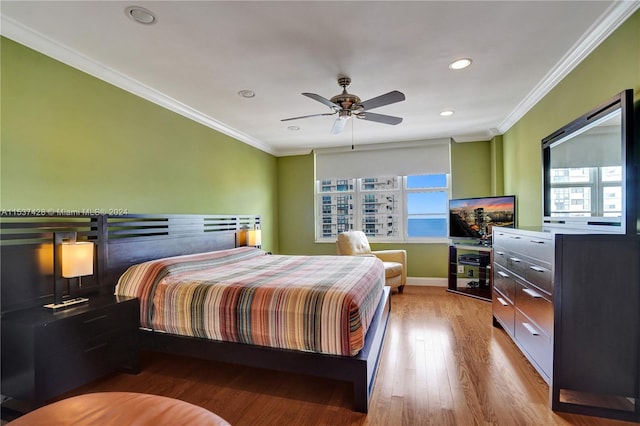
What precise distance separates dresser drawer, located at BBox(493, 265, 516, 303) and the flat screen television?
1.17m

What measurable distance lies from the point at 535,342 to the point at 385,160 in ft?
12.6

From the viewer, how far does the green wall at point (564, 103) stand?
6.66 feet

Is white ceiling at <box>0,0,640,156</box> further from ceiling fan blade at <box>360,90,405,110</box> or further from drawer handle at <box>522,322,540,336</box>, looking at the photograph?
drawer handle at <box>522,322,540,336</box>

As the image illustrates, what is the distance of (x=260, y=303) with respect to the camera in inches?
84.4

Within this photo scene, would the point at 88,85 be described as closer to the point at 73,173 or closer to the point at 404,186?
the point at 73,173

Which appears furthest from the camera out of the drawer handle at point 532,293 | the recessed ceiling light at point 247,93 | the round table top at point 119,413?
the recessed ceiling light at point 247,93

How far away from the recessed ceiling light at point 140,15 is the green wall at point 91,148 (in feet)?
2.93

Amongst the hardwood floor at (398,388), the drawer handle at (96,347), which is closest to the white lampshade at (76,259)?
the drawer handle at (96,347)

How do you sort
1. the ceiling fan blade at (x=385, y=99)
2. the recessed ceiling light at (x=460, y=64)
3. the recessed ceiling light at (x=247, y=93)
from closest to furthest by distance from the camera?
the ceiling fan blade at (x=385, y=99)
the recessed ceiling light at (x=460, y=64)
the recessed ceiling light at (x=247, y=93)

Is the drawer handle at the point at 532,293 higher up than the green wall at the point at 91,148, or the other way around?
the green wall at the point at 91,148

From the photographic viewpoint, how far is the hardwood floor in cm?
187

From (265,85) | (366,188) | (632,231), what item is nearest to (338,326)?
(632,231)

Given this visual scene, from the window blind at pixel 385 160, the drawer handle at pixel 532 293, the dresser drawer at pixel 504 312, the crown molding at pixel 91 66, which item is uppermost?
the crown molding at pixel 91 66

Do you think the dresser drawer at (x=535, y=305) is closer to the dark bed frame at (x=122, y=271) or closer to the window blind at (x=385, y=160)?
the dark bed frame at (x=122, y=271)
